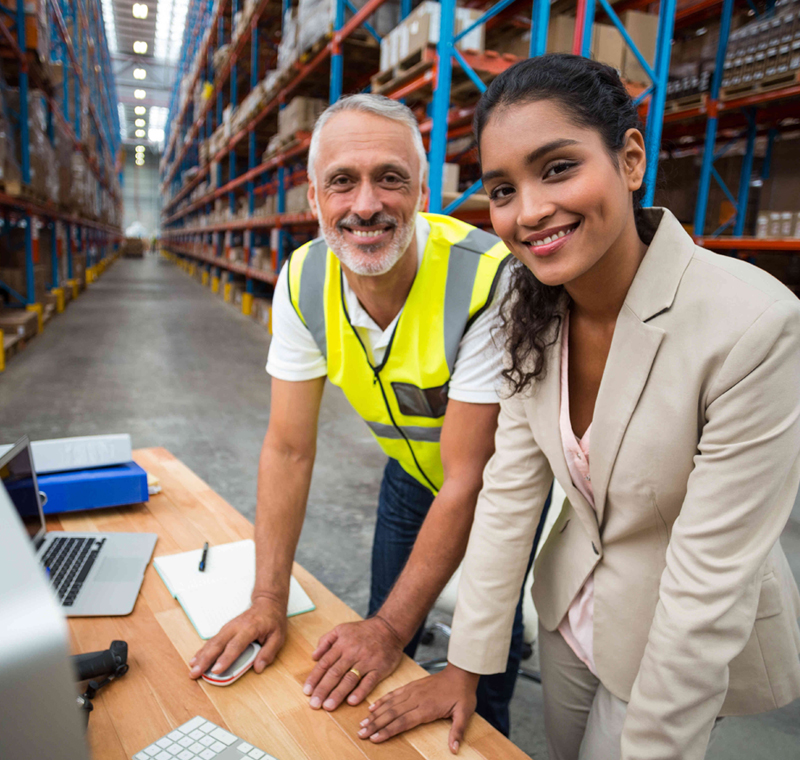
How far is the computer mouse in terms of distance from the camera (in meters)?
1.08

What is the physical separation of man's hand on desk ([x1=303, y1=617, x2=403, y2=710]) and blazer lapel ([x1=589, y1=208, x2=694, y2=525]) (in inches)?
20.5

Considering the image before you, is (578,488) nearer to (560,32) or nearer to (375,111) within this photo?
(375,111)

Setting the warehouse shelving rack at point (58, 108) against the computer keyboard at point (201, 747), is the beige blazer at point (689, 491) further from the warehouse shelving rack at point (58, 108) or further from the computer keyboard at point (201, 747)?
the warehouse shelving rack at point (58, 108)

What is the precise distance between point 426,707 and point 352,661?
158 millimetres

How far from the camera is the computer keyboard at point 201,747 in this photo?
893 mm

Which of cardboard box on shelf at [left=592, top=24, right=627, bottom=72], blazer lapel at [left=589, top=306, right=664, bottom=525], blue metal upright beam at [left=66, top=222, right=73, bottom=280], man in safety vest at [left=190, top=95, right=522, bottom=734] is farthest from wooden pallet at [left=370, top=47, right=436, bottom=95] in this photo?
blue metal upright beam at [left=66, top=222, right=73, bottom=280]

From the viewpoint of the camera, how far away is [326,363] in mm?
1594

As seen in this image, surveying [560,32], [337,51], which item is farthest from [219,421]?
[560,32]

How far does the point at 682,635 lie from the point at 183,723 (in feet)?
→ 2.49

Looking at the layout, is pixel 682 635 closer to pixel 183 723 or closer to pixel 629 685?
pixel 629 685

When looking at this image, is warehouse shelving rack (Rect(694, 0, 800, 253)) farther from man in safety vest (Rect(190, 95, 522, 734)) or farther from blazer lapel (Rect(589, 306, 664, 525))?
blazer lapel (Rect(589, 306, 664, 525))

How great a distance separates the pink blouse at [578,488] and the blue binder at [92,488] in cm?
116

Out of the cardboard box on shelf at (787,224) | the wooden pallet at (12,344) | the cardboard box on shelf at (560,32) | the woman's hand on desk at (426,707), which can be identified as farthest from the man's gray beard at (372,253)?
the wooden pallet at (12,344)

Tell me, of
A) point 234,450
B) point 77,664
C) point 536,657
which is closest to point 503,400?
point 77,664
